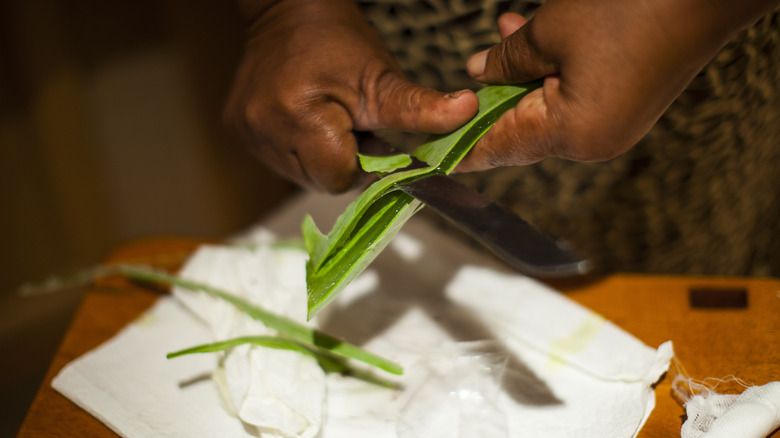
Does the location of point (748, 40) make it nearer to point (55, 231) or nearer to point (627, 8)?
point (627, 8)

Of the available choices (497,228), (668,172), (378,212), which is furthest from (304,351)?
(668,172)

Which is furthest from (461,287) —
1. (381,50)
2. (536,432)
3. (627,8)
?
(627,8)

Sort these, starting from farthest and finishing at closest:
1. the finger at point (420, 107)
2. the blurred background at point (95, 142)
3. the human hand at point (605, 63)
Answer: the blurred background at point (95, 142) → the finger at point (420, 107) → the human hand at point (605, 63)

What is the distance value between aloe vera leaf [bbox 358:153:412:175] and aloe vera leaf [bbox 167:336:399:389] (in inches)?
9.4

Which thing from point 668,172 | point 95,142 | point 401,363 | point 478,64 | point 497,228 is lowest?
point 95,142

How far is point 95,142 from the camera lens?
1.52m

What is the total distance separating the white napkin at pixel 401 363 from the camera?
2.20ft

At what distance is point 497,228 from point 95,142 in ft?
4.25

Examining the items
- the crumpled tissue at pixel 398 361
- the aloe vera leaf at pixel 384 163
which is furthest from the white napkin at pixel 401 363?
the aloe vera leaf at pixel 384 163

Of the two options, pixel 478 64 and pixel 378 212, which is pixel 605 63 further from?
pixel 378 212

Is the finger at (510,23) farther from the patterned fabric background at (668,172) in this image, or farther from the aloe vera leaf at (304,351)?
the aloe vera leaf at (304,351)

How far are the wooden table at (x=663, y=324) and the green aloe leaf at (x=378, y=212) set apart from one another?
32 cm

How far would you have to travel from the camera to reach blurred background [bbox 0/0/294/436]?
53.6 inches

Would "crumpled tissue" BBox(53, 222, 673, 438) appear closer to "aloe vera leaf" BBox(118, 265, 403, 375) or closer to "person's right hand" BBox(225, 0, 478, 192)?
"aloe vera leaf" BBox(118, 265, 403, 375)
